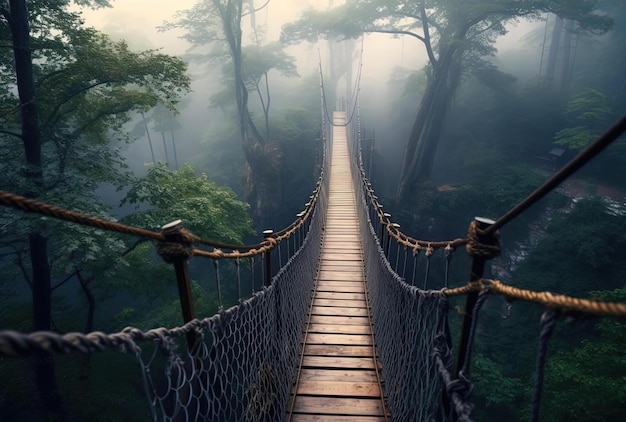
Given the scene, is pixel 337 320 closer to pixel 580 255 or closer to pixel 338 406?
pixel 338 406

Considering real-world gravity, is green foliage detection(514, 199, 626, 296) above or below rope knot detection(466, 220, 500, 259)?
below

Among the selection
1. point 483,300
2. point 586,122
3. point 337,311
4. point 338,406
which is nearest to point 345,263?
point 337,311

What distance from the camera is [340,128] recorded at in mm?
17125

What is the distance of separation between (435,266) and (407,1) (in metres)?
8.67

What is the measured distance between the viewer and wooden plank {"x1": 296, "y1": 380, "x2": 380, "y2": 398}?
2.14 metres

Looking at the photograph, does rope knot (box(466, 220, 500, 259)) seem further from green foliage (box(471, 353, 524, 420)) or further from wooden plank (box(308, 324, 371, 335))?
green foliage (box(471, 353, 524, 420))

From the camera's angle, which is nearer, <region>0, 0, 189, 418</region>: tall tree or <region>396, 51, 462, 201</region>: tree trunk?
<region>0, 0, 189, 418</region>: tall tree

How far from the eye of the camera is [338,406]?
2045 mm

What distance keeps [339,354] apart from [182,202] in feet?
14.6

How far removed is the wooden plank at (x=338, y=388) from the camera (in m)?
2.14

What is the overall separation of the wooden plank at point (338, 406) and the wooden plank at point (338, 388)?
0.13ft

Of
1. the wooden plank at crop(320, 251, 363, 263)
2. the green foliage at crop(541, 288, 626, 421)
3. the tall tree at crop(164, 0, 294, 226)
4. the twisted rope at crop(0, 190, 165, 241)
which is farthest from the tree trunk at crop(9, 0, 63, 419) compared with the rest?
the tall tree at crop(164, 0, 294, 226)

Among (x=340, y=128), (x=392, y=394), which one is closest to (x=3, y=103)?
(x=392, y=394)

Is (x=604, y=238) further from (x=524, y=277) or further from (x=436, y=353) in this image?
(x=436, y=353)
